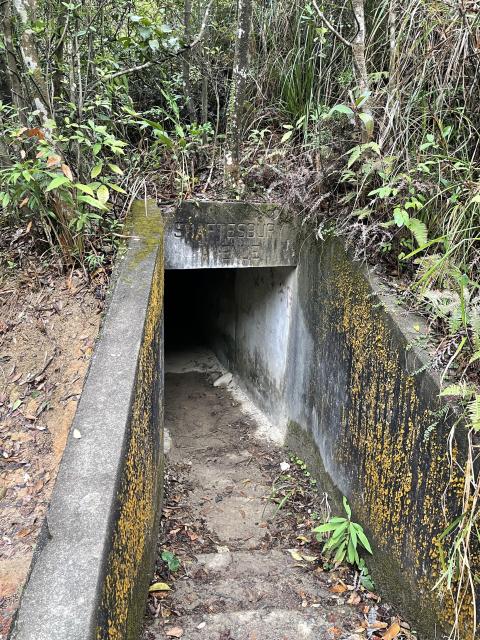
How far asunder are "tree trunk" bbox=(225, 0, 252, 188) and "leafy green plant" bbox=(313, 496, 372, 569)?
9.95 ft

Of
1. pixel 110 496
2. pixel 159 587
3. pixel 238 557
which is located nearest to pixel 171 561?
pixel 159 587

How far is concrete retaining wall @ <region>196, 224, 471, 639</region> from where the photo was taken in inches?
102

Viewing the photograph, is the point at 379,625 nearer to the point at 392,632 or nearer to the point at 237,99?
the point at 392,632

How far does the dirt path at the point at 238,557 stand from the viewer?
9.14ft

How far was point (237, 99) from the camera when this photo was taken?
482 cm

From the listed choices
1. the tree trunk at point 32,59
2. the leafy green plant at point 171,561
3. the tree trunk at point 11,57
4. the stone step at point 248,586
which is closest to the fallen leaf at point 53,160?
the tree trunk at point 32,59

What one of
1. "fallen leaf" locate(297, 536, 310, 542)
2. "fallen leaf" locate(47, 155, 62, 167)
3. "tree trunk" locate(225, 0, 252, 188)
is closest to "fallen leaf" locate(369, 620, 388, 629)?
"fallen leaf" locate(297, 536, 310, 542)

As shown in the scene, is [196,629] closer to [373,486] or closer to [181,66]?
[373,486]

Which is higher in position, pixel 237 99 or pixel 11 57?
pixel 11 57

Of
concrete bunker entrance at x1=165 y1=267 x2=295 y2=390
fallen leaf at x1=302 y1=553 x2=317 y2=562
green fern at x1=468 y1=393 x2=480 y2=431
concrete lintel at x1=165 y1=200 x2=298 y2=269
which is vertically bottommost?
fallen leaf at x1=302 y1=553 x2=317 y2=562

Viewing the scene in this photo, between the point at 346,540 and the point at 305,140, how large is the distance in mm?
3188

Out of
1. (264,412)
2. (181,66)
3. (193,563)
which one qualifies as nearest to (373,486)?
(193,563)

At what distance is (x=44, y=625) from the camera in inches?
62.9

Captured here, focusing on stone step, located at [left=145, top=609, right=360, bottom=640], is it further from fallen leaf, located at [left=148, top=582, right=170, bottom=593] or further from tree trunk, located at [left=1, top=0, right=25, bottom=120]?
tree trunk, located at [left=1, top=0, right=25, bottom=120]
